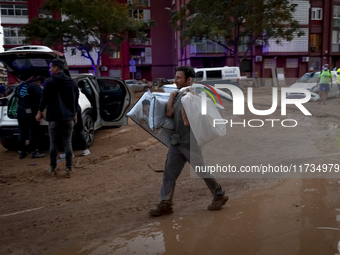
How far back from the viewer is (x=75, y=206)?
4055 mm

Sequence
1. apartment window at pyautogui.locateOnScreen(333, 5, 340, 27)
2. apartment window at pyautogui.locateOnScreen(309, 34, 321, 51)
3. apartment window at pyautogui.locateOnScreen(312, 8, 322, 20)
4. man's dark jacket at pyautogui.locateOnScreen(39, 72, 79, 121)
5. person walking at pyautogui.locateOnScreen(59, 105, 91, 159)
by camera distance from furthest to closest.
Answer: apartment window at pyautogui.locateOnScreen(309, 34, 321, 51), apartment window at pyautogui.locateOnScreen(333, 5, 340, 27), apartment window at pyautogui.locateOnScreen(312, 8, 322, 20), person walking at pyautogui.locateOnScreen(59, 105, 91, 159), man's dark jacket at pyautogui.locateOnScreen(39, 72, 79, 121)

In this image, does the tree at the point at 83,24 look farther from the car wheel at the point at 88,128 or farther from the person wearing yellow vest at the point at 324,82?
the car wheel at the point at 88,128

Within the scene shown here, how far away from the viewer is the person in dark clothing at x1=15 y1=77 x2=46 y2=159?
627cm

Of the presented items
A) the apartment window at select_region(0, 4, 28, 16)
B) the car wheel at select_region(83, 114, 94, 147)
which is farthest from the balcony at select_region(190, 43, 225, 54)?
the car wheel at select_region(83, 114, 94, 147)

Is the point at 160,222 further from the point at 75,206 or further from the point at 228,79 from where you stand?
the point at 228,79

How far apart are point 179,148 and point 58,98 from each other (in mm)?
2498

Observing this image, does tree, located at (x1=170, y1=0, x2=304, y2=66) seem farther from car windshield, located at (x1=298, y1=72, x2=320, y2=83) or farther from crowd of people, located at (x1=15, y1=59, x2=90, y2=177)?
crowd of people, located at (x1=15, y1=59, x2=90, y2=177)

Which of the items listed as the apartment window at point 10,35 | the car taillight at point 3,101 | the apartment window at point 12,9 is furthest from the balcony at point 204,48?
the car taillight at point 3,101

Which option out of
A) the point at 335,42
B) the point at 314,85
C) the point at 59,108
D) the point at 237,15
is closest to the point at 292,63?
the point at 335,42

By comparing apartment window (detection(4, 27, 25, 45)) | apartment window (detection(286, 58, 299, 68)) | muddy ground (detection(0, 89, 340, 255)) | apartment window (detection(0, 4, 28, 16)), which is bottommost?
muddy ground (detection(0, 89, 340, 255))

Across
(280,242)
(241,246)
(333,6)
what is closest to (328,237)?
(280,242)

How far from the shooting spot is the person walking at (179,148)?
A: 136 inches

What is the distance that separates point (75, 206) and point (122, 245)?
1214mm

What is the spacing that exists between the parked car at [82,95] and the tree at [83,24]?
1479cm
